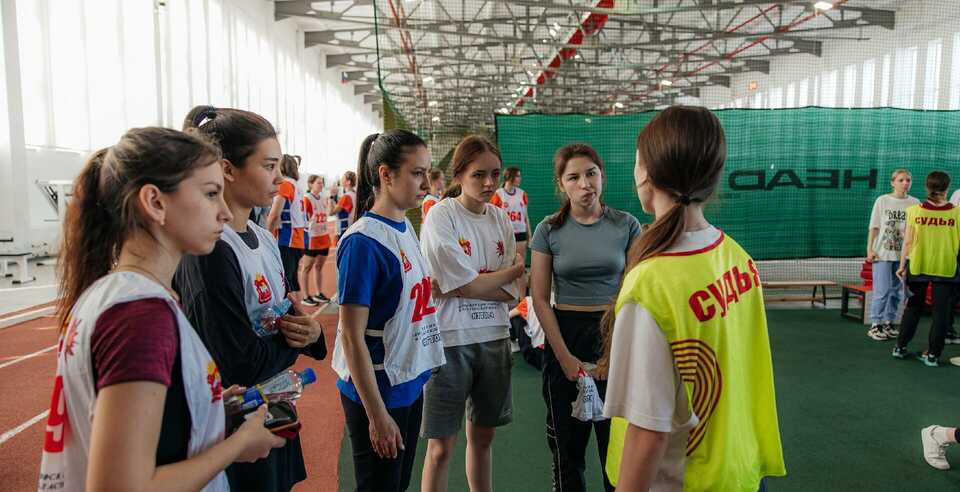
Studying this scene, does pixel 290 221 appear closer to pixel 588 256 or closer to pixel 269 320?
pixel 588 256

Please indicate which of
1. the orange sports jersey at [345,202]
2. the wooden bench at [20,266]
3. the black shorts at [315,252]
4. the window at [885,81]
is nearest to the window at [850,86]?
the window at [885,81]

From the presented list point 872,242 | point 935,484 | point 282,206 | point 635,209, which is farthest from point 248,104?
point 935,484

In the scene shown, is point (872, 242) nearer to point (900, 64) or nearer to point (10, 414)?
point (10, 414)

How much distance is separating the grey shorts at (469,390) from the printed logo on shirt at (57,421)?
4.57ft

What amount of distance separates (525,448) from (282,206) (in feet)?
13.0

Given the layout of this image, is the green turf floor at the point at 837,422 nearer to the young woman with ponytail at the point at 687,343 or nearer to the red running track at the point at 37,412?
the red running track at the point at 37,412

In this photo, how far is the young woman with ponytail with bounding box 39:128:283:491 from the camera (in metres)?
0.80

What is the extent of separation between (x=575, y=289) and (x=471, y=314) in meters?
0.44

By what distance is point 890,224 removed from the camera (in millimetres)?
5383

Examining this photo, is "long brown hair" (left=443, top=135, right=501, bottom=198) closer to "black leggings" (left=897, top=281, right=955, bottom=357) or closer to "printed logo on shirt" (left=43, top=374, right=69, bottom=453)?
"printed logo on shirt" (left=43, top=374, right=69, bottom=453)

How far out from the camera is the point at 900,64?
1202 cm

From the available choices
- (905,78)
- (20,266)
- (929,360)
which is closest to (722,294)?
(929,360)

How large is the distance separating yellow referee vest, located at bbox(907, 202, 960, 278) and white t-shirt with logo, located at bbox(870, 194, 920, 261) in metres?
0.58

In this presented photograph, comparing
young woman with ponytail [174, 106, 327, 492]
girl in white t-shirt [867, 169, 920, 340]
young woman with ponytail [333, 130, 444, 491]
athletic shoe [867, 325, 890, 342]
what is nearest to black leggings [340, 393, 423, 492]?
young woman with ponytail [333, 130, 444, 491]
